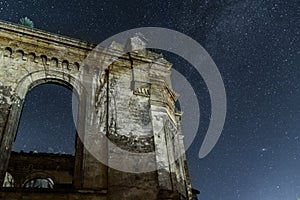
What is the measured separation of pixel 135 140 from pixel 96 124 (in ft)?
4.04

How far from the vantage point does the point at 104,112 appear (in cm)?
806

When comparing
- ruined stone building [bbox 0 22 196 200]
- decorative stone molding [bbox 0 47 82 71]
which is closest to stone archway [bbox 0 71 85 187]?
ruined stone building [bbox 0 22 196 200]

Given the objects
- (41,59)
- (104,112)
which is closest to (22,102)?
(41,59)

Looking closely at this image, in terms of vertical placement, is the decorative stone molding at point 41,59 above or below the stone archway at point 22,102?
above

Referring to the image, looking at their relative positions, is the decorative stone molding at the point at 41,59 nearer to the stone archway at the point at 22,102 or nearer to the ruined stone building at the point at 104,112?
the ruined stone building at the point at 104,112

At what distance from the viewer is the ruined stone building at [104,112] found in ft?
21.9

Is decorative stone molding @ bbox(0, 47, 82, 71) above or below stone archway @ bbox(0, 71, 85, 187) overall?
above

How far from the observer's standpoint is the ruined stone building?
6672mm

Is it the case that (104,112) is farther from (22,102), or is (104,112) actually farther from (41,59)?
(41,59)

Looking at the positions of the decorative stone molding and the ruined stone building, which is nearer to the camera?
the ruined stone building

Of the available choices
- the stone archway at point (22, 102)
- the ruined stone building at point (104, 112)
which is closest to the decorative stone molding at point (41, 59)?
the ruined stone building at point (104, 112)

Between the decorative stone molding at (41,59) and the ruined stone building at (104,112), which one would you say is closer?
the ruined stone building at (104,112)

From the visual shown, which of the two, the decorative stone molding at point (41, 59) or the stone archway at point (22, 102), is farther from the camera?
the decorative stone molding at point (41, 59)

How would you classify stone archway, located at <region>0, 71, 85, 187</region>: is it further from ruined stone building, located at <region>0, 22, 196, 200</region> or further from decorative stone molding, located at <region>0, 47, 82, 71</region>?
decorative stone molding, located at <region>0, 47, 82, 71</region>
